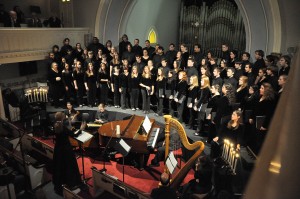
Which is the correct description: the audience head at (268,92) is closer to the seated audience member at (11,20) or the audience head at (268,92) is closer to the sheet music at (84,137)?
the sheet music at (84,137)

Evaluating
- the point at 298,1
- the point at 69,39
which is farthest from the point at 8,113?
the point at 298,1

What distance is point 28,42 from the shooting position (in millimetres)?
10188

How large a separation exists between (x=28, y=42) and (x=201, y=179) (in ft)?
28.0

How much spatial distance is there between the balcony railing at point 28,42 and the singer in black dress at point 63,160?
5.57m

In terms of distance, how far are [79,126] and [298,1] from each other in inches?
291

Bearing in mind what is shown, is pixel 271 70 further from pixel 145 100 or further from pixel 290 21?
pixel 145 100

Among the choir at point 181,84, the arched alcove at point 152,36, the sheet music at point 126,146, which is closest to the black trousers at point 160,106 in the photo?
the choir at point 181,84

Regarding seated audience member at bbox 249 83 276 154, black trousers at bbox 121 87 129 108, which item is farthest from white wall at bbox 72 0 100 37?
seated audience member at bbox 249 83 276 154

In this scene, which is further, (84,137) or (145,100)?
(145,100)

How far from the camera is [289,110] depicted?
1.15ft

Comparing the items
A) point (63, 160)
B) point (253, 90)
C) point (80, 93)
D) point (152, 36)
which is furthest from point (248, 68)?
point (152, 36)

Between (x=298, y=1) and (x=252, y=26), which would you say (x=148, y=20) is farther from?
(x=298, y=1)

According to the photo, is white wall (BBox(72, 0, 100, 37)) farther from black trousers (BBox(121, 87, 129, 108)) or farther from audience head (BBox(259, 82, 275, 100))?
audience head (BBox(259, 82, 275, 100))

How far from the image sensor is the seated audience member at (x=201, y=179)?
427cm
